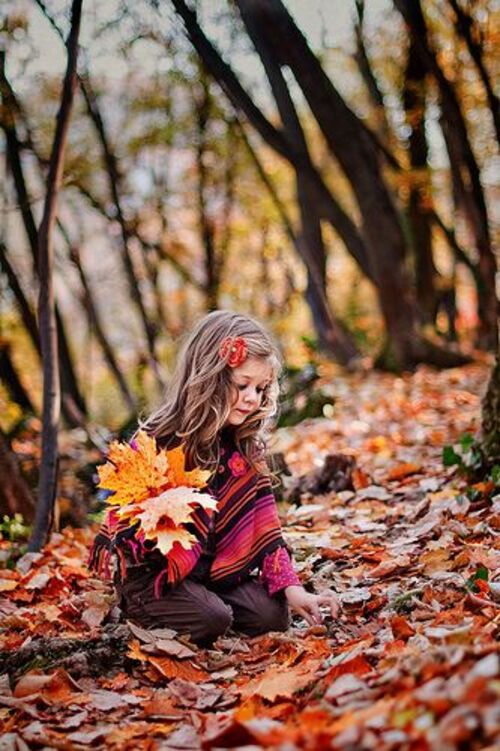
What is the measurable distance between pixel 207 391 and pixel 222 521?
1.69 feet

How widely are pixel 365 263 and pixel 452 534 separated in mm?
6233

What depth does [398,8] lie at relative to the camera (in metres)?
7.52

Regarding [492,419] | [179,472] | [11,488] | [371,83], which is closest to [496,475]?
[492,419]

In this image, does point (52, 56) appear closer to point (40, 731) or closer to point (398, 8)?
point (398, 8)

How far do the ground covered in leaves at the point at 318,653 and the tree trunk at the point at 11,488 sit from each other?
31 cm

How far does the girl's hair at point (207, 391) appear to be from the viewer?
2.99 meters

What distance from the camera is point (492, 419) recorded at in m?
3.97

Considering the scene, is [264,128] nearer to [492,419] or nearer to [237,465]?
[492,419]

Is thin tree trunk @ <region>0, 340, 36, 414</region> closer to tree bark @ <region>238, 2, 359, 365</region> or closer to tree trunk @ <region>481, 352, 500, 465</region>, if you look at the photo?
tree bark @ <region>238, 2, 359, 365</region>

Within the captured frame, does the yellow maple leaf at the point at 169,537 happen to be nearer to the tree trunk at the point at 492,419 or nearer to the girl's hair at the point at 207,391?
the girl's hair at the point at 207,391

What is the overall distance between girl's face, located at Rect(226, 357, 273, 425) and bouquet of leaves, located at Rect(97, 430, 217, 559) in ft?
0.95

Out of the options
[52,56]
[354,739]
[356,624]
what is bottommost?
[356,624]

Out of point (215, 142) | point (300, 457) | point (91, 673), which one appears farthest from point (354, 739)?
point (215, 142)

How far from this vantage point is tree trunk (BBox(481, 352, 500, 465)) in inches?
155
